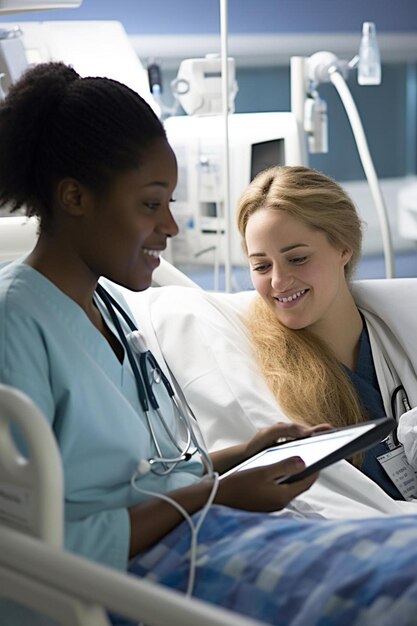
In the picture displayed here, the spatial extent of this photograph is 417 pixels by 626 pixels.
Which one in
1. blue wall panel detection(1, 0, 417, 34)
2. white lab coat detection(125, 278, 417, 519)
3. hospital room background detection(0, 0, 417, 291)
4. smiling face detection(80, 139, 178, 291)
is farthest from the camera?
blue wall panel detection(1, 0, 417, 34)

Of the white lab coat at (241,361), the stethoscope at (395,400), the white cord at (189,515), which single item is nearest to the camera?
the white cord at (189,515)

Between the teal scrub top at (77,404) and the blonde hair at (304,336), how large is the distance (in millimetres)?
685

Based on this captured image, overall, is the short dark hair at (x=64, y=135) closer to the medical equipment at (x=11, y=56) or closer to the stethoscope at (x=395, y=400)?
the stethoscope at (x=395, y=400)

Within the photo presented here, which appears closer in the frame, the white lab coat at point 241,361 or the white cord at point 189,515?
the white cord at point 189,515

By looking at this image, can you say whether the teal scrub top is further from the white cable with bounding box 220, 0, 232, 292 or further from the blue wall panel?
the blue wall panel

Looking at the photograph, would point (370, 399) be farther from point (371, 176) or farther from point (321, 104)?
point (321, 104)

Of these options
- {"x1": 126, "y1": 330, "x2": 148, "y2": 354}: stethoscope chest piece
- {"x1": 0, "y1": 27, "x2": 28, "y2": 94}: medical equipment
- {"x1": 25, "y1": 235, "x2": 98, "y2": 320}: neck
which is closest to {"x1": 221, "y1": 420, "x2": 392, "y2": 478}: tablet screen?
{"x1": 126, "y1": 330, "x2": 148, "y2": 354}: stethoscope chest piece

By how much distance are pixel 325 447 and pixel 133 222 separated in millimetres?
406

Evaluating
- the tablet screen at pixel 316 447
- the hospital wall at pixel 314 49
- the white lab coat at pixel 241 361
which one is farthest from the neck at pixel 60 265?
the hospital wall at pixel 314 49

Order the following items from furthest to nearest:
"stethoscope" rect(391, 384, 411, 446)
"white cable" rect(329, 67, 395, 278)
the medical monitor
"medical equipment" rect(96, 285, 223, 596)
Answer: "white cable" rect(329, 67, 395, 278), the medical monitor, "stethoscope" rect(391, 384, 411, 446), "medical equipment" rect(96, 285, 223, 596)

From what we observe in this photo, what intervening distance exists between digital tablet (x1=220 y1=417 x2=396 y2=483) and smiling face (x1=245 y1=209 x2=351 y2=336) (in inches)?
23.2

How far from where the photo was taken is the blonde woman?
6.82 ft

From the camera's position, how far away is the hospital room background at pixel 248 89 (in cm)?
305

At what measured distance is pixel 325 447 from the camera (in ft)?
4.71
